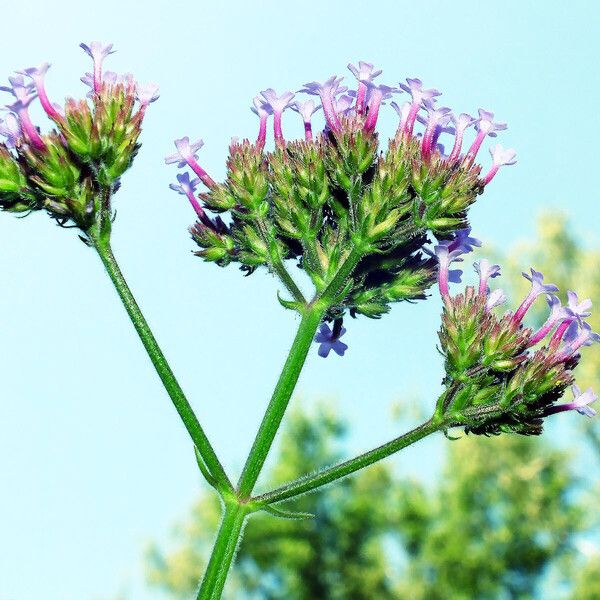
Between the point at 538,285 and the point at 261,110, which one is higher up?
the point at 261,110

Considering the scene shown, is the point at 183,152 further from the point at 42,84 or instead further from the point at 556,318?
→ the point at 556,318

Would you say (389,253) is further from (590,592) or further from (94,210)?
(590,592)

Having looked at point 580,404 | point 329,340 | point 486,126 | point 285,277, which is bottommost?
point 580,404

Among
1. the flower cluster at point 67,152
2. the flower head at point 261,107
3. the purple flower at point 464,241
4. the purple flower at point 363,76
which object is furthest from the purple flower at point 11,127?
the purple flower at point 464,241

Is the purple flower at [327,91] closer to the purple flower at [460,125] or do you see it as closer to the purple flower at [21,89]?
the purple flower at [460,125]

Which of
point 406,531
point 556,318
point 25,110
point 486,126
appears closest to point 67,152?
point 25,110

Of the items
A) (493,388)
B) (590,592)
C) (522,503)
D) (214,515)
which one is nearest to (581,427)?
(522,503)
